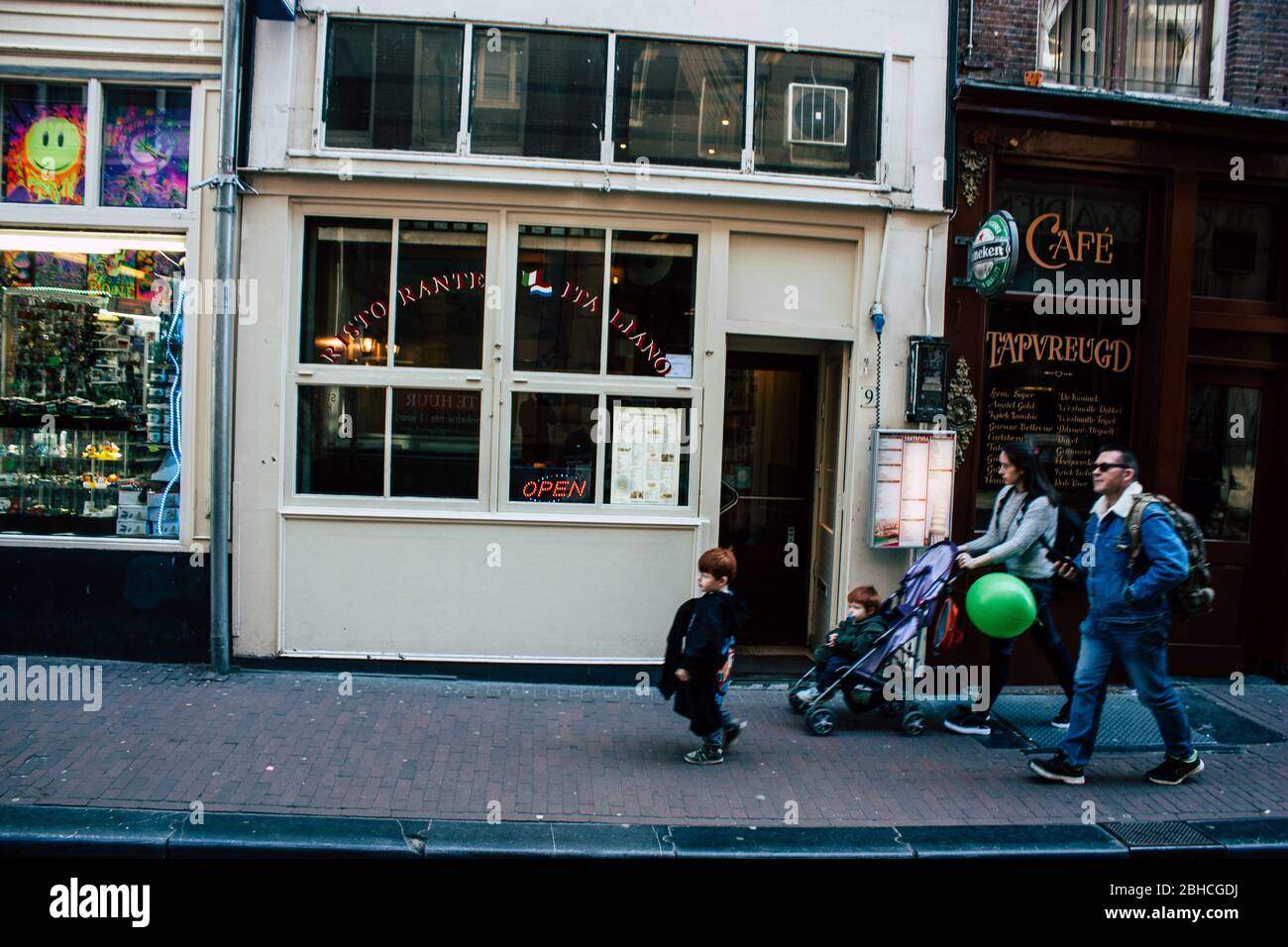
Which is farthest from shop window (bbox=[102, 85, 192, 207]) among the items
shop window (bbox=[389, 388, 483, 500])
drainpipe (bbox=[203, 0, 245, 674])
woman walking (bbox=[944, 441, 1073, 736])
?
woman walking (bbox=[944, 441, 1073, 736])

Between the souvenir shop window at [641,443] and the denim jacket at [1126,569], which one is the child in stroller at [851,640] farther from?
the souvenir shop window at [641,443]

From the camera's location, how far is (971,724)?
23.6ft

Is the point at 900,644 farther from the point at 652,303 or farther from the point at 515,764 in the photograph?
the point at 652,303

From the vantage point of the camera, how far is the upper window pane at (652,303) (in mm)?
7969

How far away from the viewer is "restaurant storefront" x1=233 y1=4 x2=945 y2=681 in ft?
25.4

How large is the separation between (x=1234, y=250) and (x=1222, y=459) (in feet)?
6.07

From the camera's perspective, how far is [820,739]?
22.5ft

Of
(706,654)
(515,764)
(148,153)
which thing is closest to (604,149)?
(148,153)

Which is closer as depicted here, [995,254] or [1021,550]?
[1021,550]

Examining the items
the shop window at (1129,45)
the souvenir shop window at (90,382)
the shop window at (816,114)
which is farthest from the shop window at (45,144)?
the shop window at (1129,45)

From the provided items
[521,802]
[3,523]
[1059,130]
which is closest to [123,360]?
[3,523]

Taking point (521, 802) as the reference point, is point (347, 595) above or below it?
above
